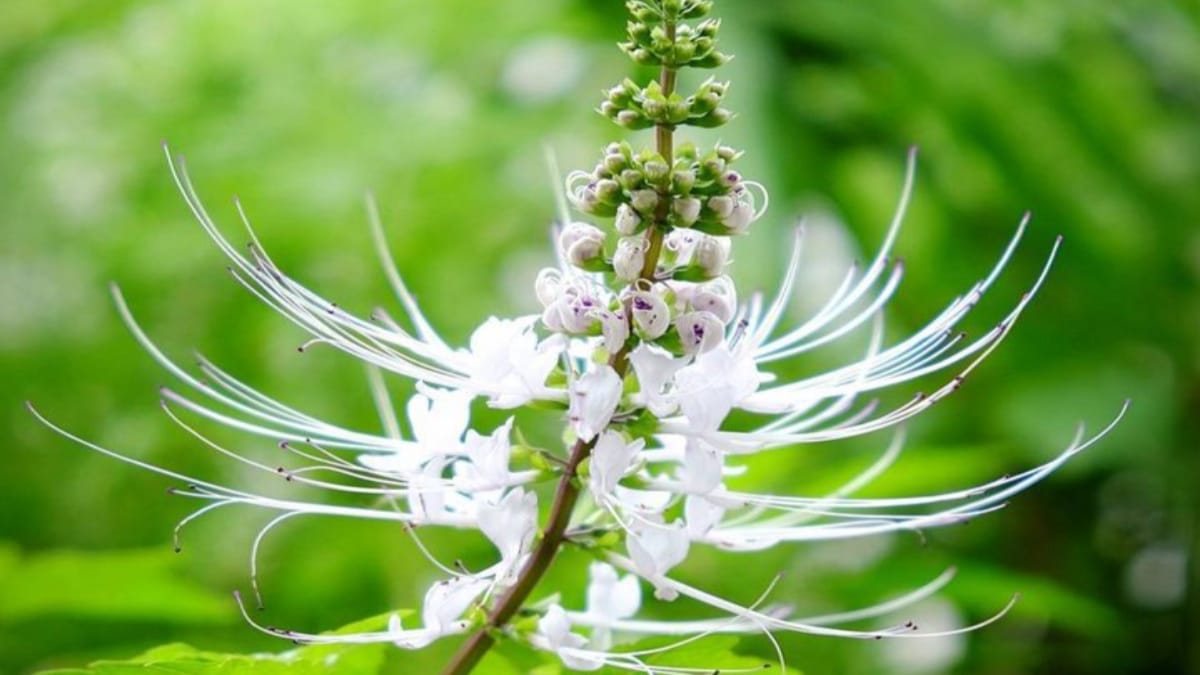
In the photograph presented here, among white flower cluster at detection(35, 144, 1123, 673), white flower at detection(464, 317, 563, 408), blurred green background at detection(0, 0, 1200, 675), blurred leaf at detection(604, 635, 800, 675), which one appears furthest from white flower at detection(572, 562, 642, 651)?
blurred green background at detection(0, 0, 1200, 675)

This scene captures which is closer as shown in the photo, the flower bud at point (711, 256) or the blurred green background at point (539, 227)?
the flower bud at point (711, 256)

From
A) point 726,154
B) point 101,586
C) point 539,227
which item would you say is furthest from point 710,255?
point 539,227

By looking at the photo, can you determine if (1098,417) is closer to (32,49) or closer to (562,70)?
(562,70)

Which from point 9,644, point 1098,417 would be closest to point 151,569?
point 9,644

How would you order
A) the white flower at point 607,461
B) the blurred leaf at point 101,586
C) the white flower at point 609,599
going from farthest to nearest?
the blurred leaf at point 101,586, the white flower at point 609,599, the white flower at point 607,461

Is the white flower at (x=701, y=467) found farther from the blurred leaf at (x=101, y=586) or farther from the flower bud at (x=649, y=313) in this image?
the blurred leaf at (x=101, y=586)

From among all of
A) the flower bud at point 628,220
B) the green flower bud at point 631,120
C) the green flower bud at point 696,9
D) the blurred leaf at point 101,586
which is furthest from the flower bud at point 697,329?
the blurred leaf at point 101,586
